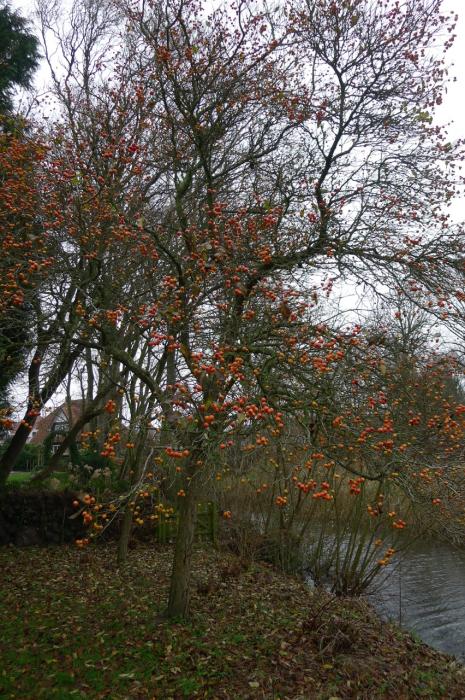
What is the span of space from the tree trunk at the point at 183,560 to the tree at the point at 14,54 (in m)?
8.30

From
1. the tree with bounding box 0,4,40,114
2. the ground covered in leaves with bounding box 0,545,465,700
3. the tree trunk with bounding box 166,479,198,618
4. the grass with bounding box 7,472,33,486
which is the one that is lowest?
the ground covered in leaves with bounding box 0,545,465,700

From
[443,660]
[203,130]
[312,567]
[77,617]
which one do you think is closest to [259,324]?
[203,130]

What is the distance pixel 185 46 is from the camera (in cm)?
708

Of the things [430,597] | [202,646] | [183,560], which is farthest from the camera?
[430,597]

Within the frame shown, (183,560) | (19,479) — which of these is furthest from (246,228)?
(19,479)

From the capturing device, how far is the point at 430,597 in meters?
8.77

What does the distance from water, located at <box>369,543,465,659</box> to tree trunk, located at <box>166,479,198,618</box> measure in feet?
10.8

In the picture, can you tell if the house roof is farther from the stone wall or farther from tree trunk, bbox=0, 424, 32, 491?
the stone wall

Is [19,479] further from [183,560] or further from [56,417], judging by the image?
[183,560]

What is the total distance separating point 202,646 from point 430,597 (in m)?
5.08

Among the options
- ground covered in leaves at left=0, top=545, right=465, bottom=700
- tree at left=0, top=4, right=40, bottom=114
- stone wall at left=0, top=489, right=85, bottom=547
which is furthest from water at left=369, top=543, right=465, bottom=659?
tree at left=0, top=4, right=40, bottom=114

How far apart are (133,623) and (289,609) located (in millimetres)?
2029

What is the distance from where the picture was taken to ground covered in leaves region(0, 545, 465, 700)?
4699mm

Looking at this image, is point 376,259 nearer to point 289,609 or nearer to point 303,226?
point 303,226
